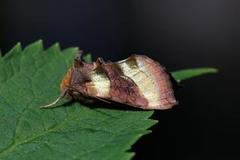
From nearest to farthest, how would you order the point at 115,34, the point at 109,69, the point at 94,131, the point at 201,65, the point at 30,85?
the point at 94,131, the point at 30,85, the point at 109,69, the point at 201,65, the point at 115,34

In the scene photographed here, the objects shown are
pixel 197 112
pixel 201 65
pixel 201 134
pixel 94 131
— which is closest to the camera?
pixel 94 131

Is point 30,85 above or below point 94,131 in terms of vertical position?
above

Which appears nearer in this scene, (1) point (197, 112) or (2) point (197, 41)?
(1) point (197, 112)

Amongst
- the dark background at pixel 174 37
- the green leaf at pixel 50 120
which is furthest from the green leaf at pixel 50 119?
the dark background at pixel 174 37

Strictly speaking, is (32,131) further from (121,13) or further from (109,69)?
(121,13)

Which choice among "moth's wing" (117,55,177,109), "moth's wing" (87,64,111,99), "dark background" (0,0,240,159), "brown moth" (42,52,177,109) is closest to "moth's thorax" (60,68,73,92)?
"brown moth" (42,52,177,109)

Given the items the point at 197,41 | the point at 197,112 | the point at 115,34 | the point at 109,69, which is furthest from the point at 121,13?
the point at 109,69
